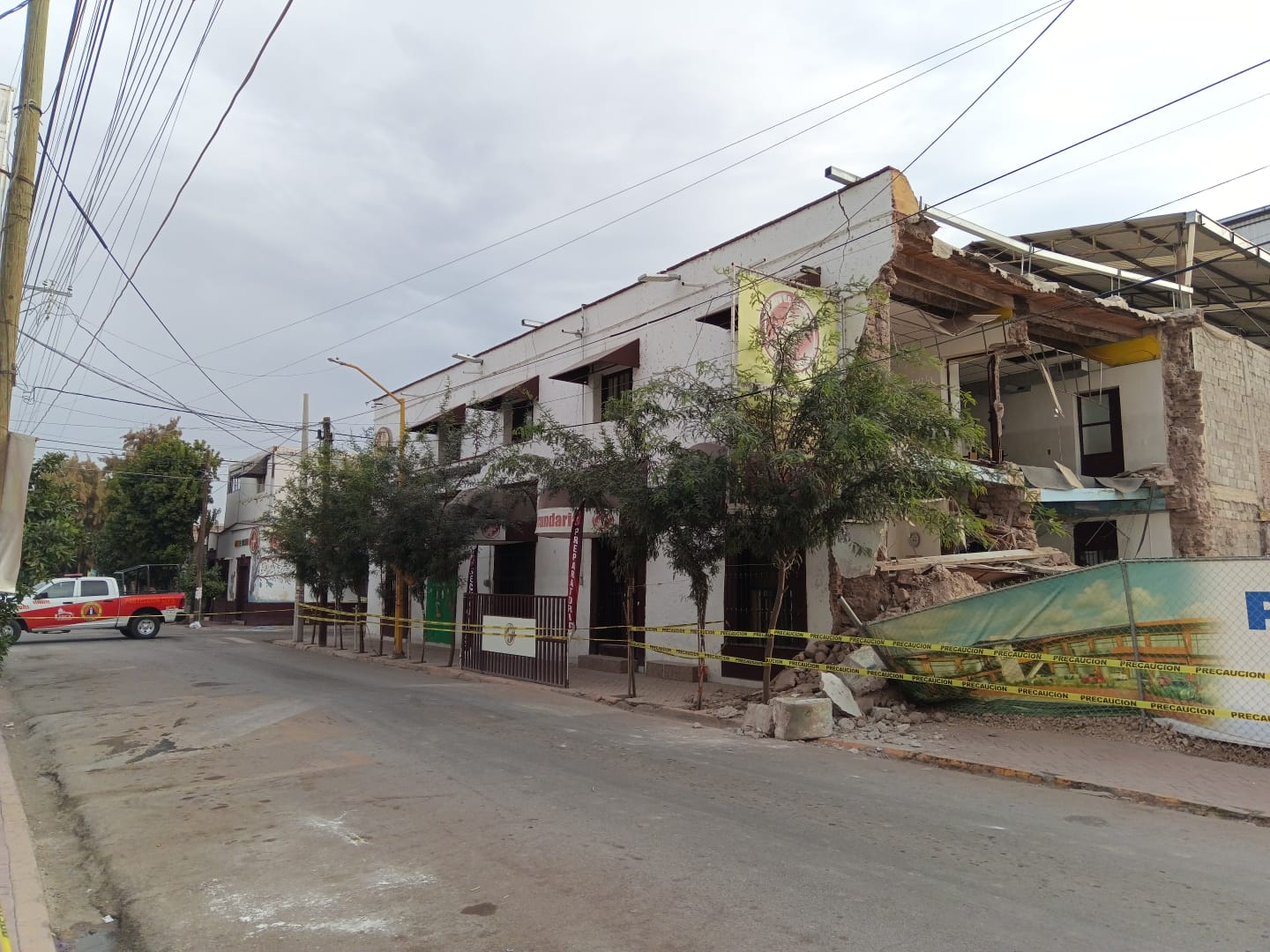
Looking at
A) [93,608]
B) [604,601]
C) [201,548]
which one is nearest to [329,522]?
[604,601]

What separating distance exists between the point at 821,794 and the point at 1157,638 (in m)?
4.55

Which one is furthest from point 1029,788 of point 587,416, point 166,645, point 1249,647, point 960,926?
point 166,645

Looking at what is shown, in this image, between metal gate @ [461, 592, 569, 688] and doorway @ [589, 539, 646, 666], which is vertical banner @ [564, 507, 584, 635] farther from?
doorway @ [589, 539, 646, 666]

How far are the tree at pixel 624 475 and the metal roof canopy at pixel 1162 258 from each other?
26.9 ft

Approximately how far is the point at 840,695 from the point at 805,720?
0.89m

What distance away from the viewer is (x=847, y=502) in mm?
11281

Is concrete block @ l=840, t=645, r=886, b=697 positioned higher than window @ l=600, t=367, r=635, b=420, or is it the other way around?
window @ l=600, t=367, r=635, b=420

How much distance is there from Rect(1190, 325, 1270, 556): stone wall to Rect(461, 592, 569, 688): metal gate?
43.5 ft

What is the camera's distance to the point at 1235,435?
717 inches

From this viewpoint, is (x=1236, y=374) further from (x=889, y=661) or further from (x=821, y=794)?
(x=821, y=794)

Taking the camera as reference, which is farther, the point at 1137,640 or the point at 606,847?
the point at 1137,640

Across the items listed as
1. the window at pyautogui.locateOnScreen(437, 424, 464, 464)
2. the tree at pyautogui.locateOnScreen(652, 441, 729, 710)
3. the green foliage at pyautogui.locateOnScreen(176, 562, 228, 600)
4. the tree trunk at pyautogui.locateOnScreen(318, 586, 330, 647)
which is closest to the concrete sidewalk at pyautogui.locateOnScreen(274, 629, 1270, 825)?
the tree at pyautogui.locateOnScreen(652, 441, 729, 710)

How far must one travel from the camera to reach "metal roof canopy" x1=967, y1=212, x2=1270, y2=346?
16750 mm

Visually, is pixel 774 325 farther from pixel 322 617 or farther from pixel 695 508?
pixel 322 617
